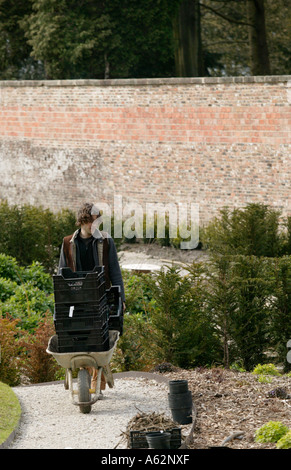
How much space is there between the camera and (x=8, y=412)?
730 cm

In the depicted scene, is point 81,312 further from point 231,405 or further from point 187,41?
point 187,41

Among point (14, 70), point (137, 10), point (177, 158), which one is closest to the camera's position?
point (177, 158)

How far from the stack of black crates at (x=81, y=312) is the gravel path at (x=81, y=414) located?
58 cm

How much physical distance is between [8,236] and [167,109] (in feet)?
21.5

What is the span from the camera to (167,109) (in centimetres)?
2075

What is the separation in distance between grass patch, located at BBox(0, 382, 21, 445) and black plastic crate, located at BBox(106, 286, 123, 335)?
113cm

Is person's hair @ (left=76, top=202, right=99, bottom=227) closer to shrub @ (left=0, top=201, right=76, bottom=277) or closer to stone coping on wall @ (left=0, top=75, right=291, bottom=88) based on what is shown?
shrub @ (left=0, top=201, right=76, bottom=277)

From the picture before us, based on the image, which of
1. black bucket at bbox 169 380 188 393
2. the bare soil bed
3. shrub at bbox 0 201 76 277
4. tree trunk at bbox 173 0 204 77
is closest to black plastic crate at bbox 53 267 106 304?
black bucket at bbox 169 380 188 393

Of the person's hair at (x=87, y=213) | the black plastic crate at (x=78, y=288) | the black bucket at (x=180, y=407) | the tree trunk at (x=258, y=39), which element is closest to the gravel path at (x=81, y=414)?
the black bucket at (x=180, y=407)

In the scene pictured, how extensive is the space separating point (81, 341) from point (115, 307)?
65 cm

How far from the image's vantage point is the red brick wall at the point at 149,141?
19.0 m

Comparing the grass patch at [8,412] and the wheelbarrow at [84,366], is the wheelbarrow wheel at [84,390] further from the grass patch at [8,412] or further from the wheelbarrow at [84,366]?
the grass patch at [8,412]

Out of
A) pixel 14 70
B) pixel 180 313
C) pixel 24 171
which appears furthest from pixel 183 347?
pixel 14 70
